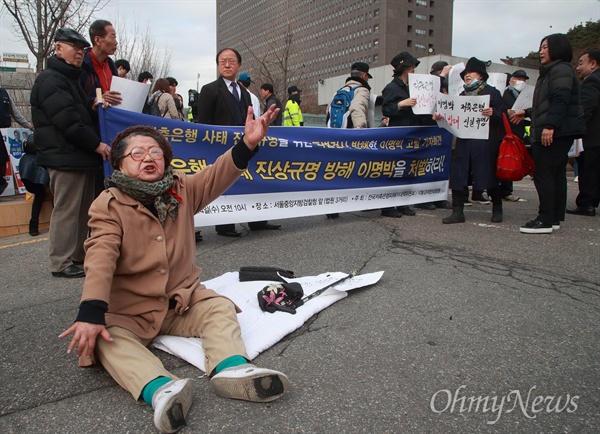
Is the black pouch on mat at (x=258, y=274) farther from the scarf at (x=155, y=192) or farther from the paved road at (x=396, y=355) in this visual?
the scarf at (x=155, y=192)

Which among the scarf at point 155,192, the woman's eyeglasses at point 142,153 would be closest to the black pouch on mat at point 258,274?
the scarf at point 155,192

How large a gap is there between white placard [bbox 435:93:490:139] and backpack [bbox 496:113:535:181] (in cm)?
29

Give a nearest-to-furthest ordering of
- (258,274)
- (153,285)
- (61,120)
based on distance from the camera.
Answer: (153,285)
(258,274)
(61,120)

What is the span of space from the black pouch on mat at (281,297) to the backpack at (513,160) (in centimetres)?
381

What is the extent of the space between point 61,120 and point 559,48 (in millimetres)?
5193

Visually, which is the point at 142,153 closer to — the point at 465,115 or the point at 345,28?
the point at 465,115

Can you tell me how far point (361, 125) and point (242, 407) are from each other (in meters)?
5.15

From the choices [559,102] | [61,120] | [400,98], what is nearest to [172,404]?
[61,120]

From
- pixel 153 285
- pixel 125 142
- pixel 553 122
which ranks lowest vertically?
pixel 153 285

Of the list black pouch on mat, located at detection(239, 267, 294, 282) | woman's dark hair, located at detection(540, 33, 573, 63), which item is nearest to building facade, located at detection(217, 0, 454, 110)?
woman's dark hair, located at detection(540, 33, 573, 63)

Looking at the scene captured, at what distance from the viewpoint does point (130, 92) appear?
4684 millimetres

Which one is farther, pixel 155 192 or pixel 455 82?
pixel 455 82

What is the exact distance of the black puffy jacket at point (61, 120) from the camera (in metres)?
3.95

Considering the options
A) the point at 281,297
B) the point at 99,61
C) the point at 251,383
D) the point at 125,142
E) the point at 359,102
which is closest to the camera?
the point at 251,383
